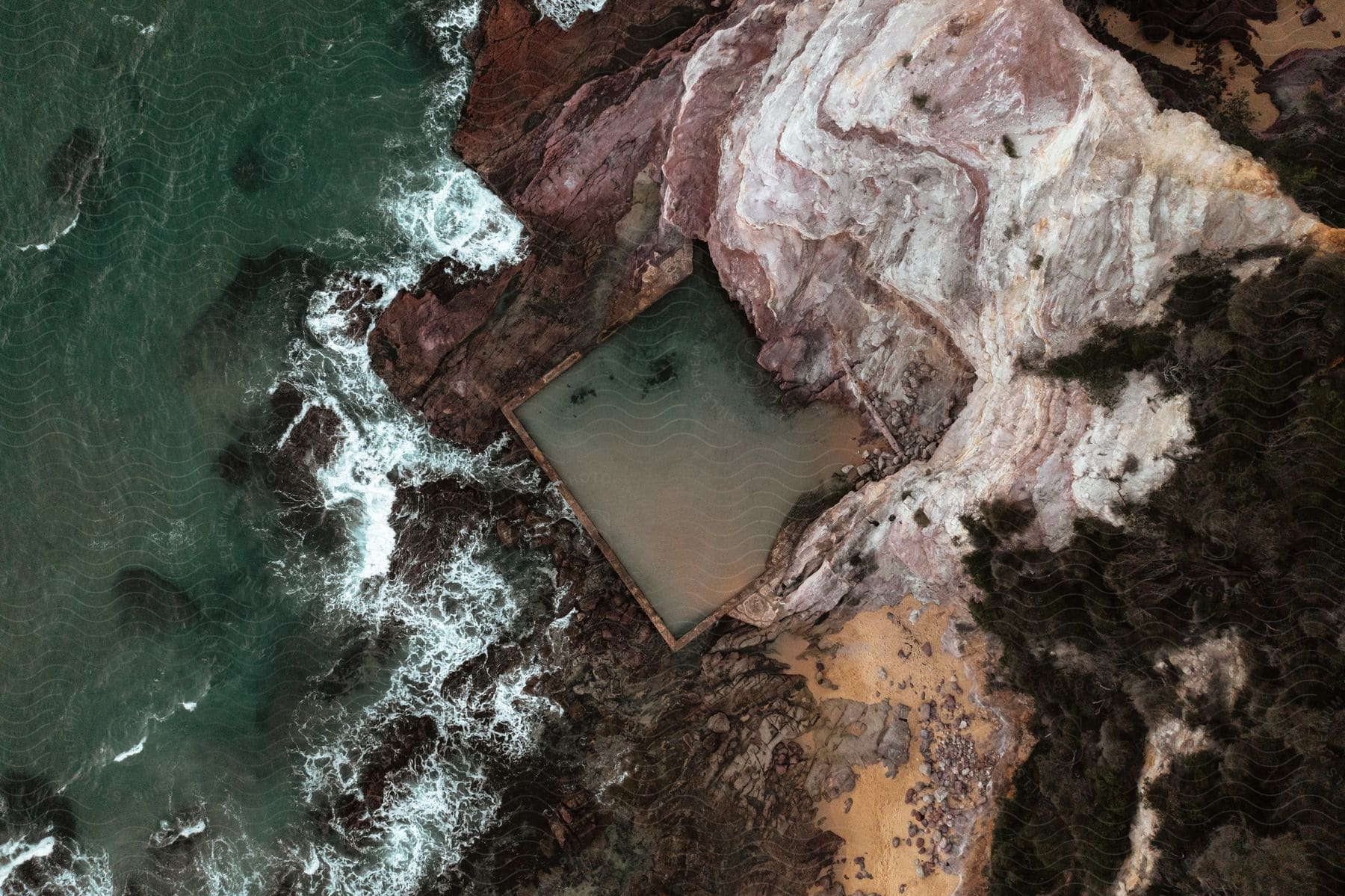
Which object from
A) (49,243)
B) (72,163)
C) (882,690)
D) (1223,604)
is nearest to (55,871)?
(49,243)

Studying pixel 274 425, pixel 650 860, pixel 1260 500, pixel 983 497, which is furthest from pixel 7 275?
pixel 1260 500

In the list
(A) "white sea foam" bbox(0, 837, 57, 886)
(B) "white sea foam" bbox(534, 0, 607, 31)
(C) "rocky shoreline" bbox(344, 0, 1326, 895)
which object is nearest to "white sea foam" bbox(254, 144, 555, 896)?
(C) "rocky shoreline" bbox(344, 0, 1326, 895)

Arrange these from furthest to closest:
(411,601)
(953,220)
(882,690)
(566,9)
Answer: (411,601) → (566,9) → (882,690) → (953,220)

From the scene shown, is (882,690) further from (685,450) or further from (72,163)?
(72,163)

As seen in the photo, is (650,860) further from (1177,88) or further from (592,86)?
(1177,88)

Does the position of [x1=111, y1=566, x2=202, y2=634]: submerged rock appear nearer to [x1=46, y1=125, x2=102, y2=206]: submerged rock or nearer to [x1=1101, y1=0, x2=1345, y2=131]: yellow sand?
[x1=46, y1=125, x2=102, y2=206]: submerged rock

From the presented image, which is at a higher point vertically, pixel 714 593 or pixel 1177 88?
pixel 1177 88
